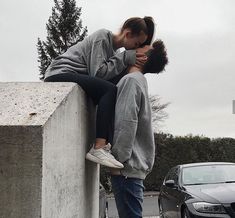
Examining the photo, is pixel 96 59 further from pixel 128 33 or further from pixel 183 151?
pixel 183 151

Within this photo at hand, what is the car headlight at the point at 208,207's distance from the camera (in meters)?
7.48

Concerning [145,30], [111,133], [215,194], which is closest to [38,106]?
[111,133]

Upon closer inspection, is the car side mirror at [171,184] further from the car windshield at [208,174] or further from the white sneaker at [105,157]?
the white sneaker at [105,157]

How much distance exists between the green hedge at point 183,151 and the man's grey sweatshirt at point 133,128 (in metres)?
21.0

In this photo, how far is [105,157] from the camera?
2850 mm

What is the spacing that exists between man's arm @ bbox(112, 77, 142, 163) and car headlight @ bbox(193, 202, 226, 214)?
192 inches

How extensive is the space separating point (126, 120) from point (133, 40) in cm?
58

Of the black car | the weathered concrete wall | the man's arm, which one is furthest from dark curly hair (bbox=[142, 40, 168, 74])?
the black car

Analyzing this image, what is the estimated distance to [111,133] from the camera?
307 cm

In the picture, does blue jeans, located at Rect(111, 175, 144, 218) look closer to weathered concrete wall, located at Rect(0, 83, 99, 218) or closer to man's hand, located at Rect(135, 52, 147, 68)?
weathered concrete wall, located at Rect(0, 83, 99, 218)

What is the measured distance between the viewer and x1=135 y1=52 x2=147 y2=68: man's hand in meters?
3.24

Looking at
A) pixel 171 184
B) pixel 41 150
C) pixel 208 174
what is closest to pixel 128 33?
pixel 41 150

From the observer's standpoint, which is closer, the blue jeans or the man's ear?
the blue jeans

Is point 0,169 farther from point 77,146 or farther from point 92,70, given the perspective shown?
point 92,70
